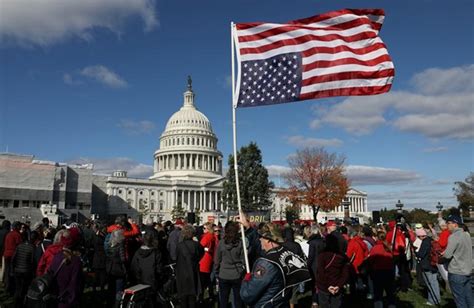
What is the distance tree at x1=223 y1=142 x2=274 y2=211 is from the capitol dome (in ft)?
155

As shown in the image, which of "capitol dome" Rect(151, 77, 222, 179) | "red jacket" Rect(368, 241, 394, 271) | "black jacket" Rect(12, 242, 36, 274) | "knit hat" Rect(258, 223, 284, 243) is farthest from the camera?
"capitol dome" Rect(151, 77, 222, 179)

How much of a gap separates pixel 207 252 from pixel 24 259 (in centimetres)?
434

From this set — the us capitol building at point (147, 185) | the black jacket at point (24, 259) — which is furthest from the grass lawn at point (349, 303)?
the us capitol building at point (147, 185)

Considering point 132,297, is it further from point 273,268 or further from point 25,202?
point 25,202

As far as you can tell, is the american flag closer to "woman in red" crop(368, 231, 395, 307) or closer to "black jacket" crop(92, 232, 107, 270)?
"woman in red" crop(368, 231, 395, 307)

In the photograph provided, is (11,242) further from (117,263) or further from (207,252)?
(207,252)

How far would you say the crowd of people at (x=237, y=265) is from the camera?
479 centimetres

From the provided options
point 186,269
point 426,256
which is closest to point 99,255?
point 186,269

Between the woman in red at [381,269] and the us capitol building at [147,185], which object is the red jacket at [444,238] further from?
the us capitol building at [147,185]

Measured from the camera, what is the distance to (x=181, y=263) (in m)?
7.81

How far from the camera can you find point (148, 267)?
7.21 metres

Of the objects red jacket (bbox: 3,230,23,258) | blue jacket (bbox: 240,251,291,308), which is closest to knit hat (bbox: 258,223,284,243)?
blue jacket (bbox: 240,251,291,308)

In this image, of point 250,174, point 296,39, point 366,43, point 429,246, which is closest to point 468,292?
point 429,246

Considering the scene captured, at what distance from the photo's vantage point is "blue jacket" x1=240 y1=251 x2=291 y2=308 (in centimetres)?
448
